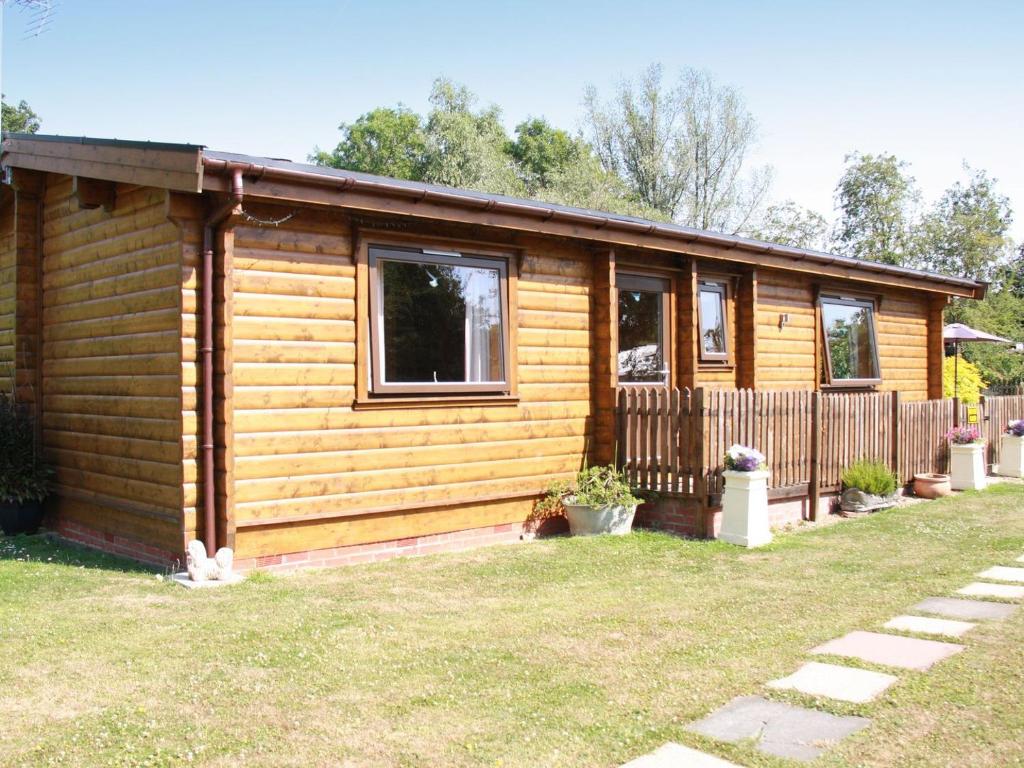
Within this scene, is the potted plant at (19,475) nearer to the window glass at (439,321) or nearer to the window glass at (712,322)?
the window glass at (439,321)

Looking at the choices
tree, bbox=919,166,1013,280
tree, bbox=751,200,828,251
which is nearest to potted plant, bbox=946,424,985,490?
tree, bbox=919,166,1013,280

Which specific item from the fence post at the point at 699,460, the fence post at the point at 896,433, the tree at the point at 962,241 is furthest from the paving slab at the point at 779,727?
the tree at the point at 962,241

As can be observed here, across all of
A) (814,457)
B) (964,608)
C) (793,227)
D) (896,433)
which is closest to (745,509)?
(814,457)

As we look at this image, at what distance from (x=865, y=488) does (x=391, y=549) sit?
570 centimetres

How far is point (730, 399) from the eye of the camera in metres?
8.98

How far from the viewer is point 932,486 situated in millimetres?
11609

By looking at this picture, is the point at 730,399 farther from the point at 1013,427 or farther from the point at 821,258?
the point at 1013,427

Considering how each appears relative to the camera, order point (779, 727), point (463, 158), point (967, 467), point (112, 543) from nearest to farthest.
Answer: point (779, 727) → point (112, 543) → point (967, 467) → point (463, 158)

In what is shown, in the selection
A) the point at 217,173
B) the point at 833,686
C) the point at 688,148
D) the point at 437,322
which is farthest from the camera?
the point at 688,148

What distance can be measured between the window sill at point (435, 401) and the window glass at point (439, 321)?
0.13m

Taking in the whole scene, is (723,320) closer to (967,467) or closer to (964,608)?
(967,467)

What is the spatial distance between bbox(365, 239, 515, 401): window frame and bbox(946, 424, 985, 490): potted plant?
6.90m

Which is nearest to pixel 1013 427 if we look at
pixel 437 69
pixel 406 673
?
pixel 406 673

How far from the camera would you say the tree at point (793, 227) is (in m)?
38.1
